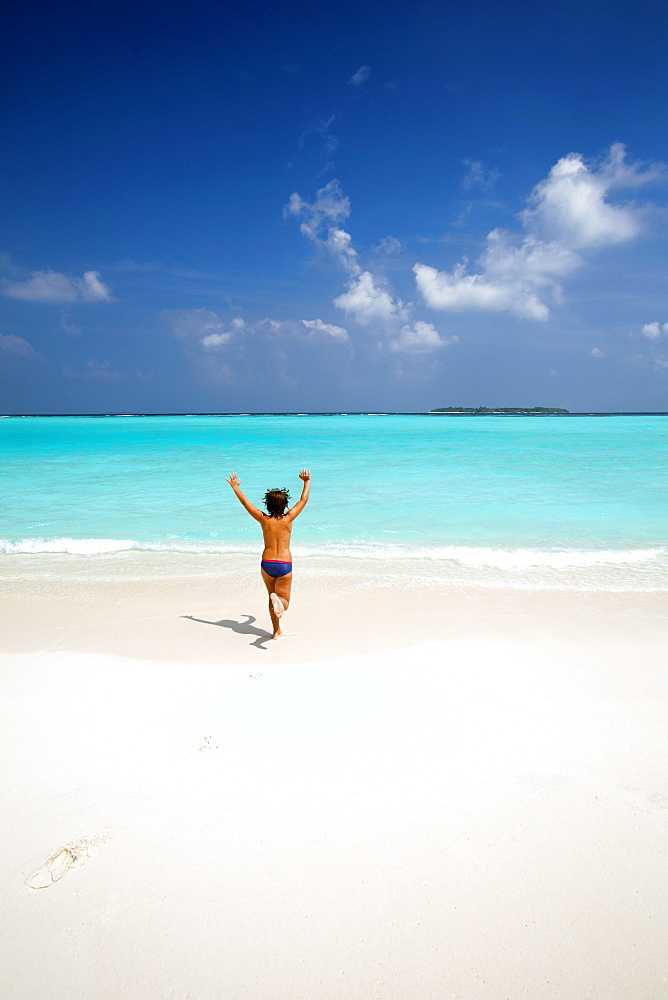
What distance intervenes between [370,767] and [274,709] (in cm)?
97

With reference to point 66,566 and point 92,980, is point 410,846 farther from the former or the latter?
point 66,566

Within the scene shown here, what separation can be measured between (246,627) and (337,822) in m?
3.21

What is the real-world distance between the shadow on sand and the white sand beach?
1.12 ft

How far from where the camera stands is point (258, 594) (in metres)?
6.95

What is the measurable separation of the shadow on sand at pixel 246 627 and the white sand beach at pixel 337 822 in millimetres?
342

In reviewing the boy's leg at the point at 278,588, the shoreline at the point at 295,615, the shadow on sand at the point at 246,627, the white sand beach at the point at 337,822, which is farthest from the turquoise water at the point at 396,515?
the white sand beach at the point at 337,822

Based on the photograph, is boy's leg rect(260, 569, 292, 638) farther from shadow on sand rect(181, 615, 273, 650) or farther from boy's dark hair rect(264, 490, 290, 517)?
boy's dark hair rect(264, 490, 290, 517)

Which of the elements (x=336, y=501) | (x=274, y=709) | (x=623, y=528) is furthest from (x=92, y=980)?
(x=336, y=501)

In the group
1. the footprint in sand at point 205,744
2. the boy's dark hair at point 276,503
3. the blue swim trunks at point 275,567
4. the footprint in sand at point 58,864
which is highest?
the boy's dark hair at point 276,503

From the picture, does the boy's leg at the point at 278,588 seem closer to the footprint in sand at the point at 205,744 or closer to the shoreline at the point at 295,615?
the shoreline at the point at 295,615

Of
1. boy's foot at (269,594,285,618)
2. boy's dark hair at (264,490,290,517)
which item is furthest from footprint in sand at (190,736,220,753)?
boy's dark hair at (264,490,290,517)

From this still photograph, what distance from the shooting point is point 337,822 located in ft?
8.94

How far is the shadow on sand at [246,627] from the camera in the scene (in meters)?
A: 5.36

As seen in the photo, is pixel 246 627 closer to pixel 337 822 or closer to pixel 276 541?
pixel 276 541
